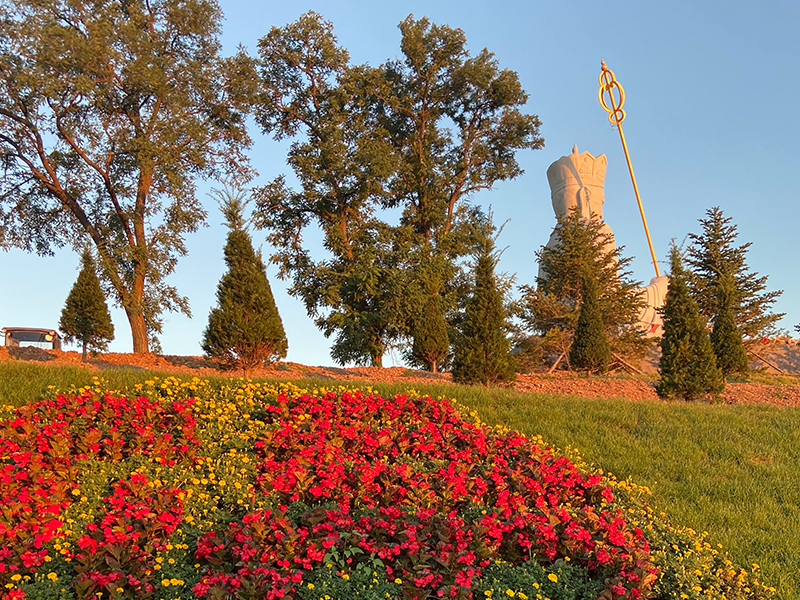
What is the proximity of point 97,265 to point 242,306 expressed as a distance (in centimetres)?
773

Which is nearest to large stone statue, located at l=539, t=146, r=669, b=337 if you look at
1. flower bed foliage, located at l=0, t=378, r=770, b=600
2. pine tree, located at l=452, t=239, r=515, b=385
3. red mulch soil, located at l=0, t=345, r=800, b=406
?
red mulch soil, located at l=0, t=345, r=800, b=406

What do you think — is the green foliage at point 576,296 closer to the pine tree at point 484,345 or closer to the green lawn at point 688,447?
the pine tree at point 484,345

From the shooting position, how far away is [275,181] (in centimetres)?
1909

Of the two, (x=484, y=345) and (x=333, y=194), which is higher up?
(x=333, y=194)

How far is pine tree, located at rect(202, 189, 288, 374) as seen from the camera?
1159 cm

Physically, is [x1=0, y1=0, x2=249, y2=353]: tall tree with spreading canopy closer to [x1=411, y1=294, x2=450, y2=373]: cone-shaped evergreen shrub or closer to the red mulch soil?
the red mulch soil

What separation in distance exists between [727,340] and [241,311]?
12.4 meters

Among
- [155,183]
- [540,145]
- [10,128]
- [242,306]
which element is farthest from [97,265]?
[540,145]

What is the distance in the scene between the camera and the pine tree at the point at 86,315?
16266mm

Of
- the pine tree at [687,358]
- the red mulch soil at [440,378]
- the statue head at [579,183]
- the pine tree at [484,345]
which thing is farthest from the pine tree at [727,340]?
the statue head at [579,183]

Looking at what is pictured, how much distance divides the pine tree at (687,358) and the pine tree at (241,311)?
801 centimetres

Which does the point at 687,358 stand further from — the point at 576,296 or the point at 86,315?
the point at 86,315

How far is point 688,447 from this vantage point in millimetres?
7387

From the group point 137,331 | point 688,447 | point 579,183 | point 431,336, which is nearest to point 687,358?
point 431,336
